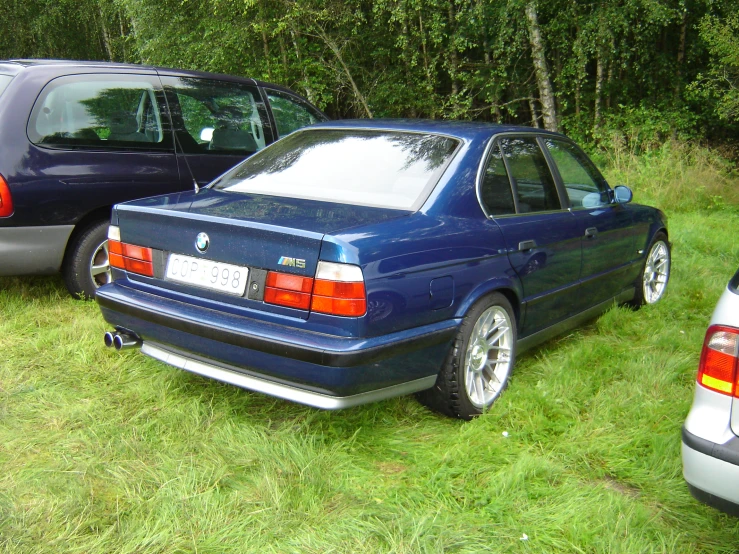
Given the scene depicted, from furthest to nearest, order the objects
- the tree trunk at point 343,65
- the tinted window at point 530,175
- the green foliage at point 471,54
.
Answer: the tree trunk at point 343,65 < the green foliage at point 471,54 < the tinted window at point 530,175

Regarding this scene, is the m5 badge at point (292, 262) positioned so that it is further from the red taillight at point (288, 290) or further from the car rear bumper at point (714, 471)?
the car rear bumper at point (714, 471)

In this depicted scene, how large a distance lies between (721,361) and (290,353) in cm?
154

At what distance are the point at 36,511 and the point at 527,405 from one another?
2.21 meters

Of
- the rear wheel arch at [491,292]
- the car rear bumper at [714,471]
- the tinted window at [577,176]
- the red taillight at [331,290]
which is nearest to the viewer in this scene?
the car rear bumper at [714,471]

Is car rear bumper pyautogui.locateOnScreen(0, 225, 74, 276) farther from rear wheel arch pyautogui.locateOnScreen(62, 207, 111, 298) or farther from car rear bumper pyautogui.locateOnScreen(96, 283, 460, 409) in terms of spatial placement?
car rear bumper pyautogui.locateOnScreen(96, 283, 460, 409)

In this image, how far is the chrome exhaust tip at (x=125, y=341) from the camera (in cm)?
347

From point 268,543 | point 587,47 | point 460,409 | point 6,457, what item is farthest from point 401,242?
point 587,47

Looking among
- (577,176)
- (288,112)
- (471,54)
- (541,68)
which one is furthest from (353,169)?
(471,54)

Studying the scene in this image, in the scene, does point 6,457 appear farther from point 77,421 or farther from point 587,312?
point 587,312

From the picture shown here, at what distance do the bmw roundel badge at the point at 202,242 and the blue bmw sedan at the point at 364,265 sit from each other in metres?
0.01

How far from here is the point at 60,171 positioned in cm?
481

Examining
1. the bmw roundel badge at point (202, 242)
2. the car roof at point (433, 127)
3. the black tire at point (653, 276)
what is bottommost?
the black tire at point (653, 276)

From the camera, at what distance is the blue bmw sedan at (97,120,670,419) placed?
2893 mm

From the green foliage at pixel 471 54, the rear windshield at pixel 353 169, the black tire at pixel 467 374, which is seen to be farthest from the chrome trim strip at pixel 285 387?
the green foliage at pixel 471 54
